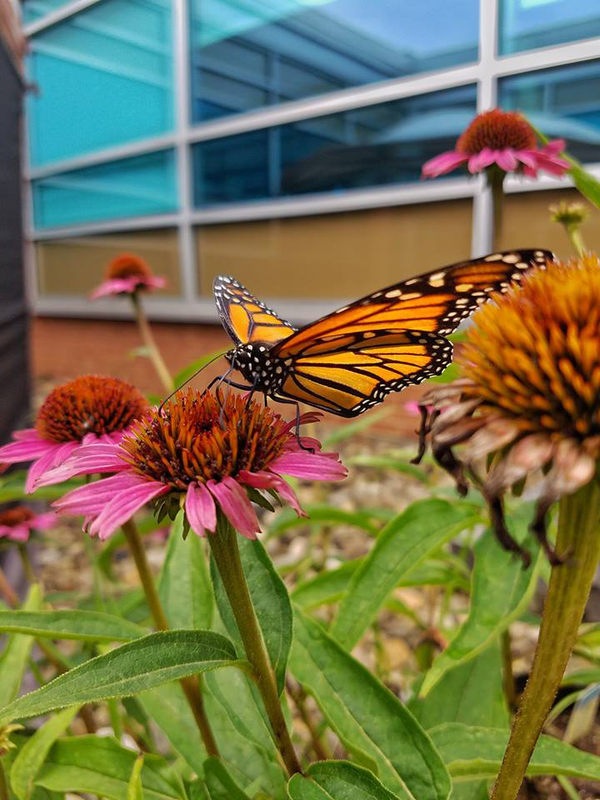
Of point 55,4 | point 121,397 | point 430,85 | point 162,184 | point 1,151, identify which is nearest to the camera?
point 121,397

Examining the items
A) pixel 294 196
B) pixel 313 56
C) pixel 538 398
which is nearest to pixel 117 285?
pixel 538 398

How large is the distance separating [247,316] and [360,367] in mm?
141

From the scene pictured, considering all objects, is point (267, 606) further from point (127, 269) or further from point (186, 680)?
point (127, 269)

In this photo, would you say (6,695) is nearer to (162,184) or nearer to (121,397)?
(121,397)

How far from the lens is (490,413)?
329mm

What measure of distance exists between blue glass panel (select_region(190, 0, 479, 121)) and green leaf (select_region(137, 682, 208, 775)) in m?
2.51

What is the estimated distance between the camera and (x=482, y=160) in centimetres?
97

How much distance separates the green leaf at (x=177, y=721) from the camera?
1.96 ft

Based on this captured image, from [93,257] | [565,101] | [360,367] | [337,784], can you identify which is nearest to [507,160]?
[360,367]

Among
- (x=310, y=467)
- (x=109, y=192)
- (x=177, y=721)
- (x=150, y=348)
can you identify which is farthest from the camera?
(x=109, y=192)

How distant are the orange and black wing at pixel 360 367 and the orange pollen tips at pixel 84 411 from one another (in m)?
0.16

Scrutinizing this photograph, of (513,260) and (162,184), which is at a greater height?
(162,184)

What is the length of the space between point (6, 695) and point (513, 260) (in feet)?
1.72

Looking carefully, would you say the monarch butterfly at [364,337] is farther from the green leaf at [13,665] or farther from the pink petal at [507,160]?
the pink petal at [507,160]
